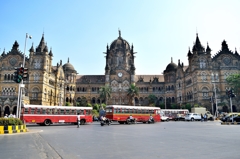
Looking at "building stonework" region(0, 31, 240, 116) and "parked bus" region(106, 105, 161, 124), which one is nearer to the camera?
"parked bus" region(106, 105, 161, 124)

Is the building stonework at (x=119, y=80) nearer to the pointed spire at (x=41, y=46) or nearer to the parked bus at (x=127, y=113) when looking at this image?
the pointed spire at (x=41, y=46)

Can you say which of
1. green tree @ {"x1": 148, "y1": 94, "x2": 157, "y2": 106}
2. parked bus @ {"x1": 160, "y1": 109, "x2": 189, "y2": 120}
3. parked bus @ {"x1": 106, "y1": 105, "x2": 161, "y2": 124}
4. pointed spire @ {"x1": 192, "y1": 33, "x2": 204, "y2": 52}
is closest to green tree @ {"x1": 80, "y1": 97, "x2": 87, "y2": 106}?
green tree @ {"x1": 148, "y1": 94, "x2": 157, "y2": 106}

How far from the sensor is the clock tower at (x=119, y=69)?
72.1 metres

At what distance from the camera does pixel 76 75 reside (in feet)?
267

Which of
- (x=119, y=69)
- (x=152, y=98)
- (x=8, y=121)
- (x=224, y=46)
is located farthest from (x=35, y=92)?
(x=224, y=46)

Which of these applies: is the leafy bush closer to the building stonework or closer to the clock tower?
the building stonework

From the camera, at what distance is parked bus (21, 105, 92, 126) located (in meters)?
27.4

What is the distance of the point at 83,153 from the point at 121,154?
1.51 metres

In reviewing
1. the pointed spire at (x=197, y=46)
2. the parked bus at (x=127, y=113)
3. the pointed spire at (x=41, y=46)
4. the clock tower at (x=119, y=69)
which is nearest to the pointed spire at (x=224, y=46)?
the pointed spire at (x=197, y=46)

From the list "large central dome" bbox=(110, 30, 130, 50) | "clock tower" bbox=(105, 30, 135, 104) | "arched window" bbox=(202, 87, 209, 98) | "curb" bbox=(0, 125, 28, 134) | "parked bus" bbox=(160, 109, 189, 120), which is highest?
"large central dome" bbox=(110, 30, 130, 50)

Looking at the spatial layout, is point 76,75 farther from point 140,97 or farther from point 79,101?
point 140,97

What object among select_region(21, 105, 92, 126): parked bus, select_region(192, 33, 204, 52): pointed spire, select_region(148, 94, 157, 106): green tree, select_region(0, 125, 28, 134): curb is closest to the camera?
select_region(0, 125, 28, 134): curb

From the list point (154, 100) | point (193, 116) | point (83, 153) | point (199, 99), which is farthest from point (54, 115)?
point (154, 100)

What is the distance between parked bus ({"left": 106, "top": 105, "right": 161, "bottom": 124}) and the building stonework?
2553cm
